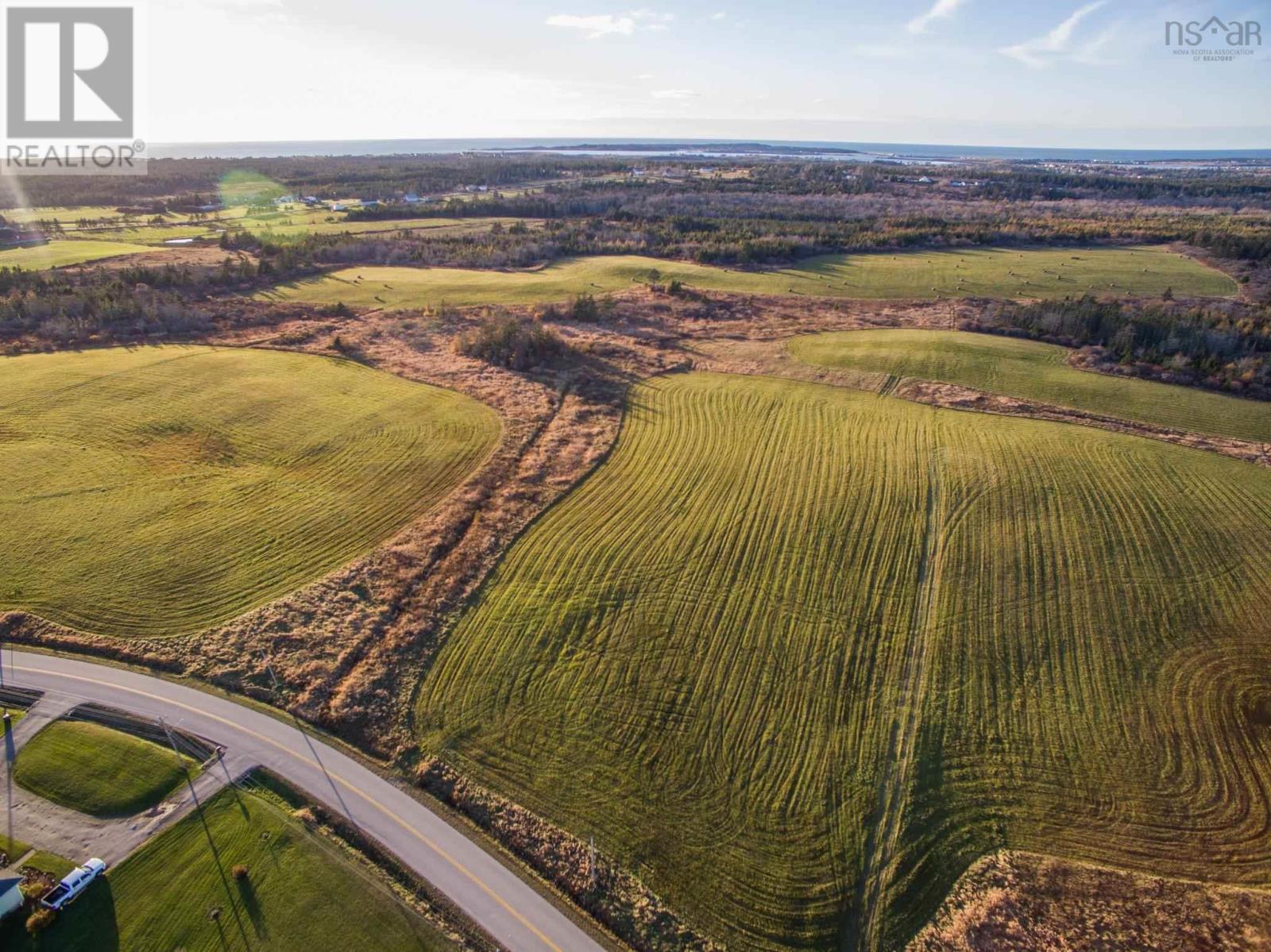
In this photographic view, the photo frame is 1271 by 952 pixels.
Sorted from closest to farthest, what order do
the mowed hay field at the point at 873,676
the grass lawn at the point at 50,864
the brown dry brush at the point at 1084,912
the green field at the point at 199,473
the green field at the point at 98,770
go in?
the brown dry brush at the point at 1084,912 → the grass lawn at the point at 50,864 → the mowed hay field at the point at 873,676 → the green field at the point at 98,770 → the green field at the point at 199,473

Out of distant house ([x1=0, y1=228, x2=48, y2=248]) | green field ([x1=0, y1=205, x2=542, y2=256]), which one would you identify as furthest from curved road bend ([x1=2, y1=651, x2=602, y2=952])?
distant house ([x1=0, y1=228, x2=48, y2=248])

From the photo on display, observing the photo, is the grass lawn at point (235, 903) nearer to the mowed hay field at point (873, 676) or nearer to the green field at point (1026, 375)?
the mowed hay field at point (873, 676)

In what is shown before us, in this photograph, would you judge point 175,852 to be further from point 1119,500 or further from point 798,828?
point 1119,500

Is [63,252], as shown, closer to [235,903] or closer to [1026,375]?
[235,903]

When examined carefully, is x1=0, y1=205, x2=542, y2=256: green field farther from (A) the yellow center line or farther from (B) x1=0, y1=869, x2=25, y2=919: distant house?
(B) x1=0, y1=869, x2=25, y2=919: distant house

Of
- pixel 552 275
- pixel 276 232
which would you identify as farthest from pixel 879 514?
pixel 276 232

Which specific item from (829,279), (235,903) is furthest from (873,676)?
(829,279)

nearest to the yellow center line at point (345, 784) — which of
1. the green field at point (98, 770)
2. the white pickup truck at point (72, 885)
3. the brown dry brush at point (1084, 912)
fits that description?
the green field at point (98, 770)
